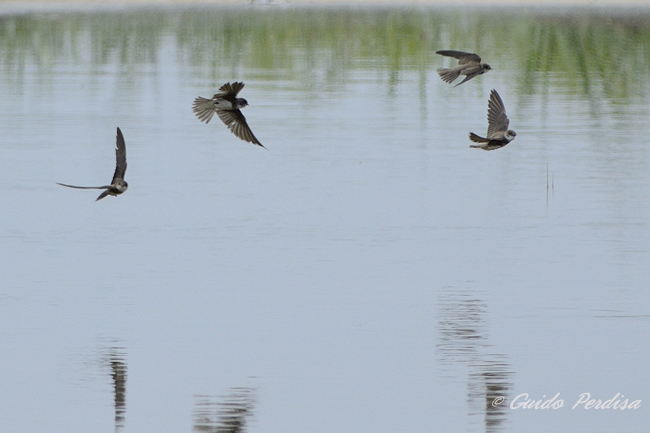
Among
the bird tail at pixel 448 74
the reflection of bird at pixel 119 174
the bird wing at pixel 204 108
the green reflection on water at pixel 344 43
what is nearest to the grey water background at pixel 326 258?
the reflection of bird at pixel 119 174

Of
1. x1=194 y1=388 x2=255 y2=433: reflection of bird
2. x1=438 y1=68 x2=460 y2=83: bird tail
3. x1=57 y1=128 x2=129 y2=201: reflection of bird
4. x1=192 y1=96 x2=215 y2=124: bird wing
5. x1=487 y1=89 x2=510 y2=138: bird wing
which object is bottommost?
x1=194 y1=388 x2=255 y2=433: reflection of bird

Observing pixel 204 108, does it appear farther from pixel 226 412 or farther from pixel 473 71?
pixel 226 412

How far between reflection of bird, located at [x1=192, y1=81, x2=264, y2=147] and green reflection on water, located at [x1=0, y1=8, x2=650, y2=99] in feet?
47.7

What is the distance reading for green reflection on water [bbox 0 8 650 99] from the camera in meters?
29.1

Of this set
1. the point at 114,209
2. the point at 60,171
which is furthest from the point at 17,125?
the point at 114,209

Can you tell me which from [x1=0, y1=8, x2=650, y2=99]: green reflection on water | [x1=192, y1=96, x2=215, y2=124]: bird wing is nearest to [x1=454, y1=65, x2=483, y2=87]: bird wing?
[x1=192, y1=96, x2=215, y2=124]: bird wing

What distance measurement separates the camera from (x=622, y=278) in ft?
38.5

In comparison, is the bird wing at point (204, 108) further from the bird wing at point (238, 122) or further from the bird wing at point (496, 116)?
the bird wing at point (496, 116)

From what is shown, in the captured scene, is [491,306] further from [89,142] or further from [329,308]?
[89,142]

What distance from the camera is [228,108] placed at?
430 inches

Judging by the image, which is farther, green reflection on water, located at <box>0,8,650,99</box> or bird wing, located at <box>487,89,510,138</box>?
green reflection on water, located at <box>0,8,650,99</box>

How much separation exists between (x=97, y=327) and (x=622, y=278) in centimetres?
399

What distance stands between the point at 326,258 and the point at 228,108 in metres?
2.06

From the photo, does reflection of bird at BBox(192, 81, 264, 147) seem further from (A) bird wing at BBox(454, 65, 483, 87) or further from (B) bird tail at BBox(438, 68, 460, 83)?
(A) bird wing at BBox(454, 65, 483, 87)
